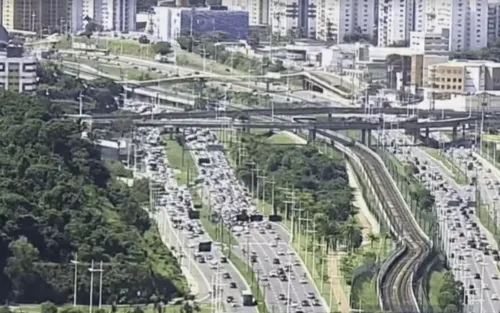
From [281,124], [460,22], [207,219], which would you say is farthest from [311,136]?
[460,22]

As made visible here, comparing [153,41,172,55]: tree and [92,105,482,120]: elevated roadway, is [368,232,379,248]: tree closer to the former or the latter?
[92,105,482,120]: elevated roadway

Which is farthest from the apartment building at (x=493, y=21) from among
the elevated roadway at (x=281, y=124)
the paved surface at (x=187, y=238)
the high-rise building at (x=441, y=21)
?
the paved surface at (x=187, y=238)

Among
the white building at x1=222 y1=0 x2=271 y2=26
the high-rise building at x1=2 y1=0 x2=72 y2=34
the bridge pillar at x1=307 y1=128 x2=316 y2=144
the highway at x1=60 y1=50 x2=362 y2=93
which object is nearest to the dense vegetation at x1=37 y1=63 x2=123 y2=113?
the bridge pillar at x1=307 y1=128 x2=316 y2=144

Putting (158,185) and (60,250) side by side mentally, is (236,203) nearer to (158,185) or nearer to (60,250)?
(158,185)

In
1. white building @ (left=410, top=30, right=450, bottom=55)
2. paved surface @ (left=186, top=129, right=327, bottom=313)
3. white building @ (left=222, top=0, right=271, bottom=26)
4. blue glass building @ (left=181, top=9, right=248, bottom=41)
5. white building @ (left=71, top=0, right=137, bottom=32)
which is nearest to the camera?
paved surface @ (left=186, top=129, right=327, bottom=313)

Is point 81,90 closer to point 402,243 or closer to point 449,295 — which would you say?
point 402,243

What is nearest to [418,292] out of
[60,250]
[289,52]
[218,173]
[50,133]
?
[60,250]
